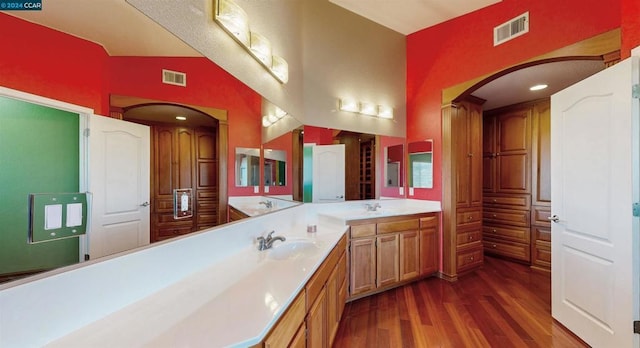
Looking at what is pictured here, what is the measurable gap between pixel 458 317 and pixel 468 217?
1.44m

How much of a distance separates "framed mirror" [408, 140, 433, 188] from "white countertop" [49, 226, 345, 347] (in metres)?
2.59

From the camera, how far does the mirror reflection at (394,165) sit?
11.3 ft

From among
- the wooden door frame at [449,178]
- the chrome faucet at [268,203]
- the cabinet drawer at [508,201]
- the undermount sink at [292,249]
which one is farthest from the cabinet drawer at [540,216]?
the chrome faucet at [268,203]

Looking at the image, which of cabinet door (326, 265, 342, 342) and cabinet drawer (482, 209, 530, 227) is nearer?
cabinet door (326, 265, 342, 342)

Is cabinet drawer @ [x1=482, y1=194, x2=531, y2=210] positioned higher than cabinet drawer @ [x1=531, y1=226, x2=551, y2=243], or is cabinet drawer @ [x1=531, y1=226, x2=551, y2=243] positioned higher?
cabinet drawer @ [x1=482, y1=194, x2=531, y2=210]

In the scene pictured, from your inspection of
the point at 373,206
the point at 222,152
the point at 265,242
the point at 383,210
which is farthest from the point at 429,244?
the point at 222,152

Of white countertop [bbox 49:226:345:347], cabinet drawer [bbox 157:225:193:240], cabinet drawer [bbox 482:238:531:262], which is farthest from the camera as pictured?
cabinet drawer [bbox 482:238:531:262]

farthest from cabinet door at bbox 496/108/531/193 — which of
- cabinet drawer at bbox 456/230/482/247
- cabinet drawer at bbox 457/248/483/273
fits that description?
cabinet drawer at bbox 457/248/483/273

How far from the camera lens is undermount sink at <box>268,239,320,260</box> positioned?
1.57 m

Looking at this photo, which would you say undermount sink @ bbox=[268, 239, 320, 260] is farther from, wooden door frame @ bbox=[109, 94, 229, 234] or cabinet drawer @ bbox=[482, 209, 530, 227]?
cabinet drawer @ bbox=[482, 209, 530, 227]

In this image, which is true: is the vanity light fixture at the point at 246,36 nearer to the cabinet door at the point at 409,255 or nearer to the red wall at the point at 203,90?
the red wall at the point at 203,90

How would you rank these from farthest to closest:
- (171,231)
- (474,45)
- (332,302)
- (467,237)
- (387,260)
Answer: (467,237), (474,45), (387,260), (332,302), (171,231)

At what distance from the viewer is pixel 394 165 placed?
11.5ft

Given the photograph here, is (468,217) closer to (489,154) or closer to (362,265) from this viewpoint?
(489,154)
